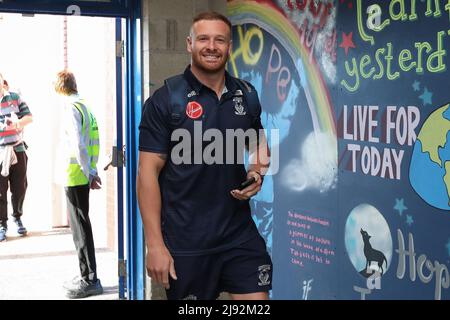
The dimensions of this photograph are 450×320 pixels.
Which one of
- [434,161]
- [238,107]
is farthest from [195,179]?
[434,161]

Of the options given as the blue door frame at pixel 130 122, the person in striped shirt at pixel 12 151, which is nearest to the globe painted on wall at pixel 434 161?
Result: the blue door frame at pixel 130 122

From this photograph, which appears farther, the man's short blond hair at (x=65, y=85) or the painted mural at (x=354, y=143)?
the man's short blond hair at (x=65, y=85)

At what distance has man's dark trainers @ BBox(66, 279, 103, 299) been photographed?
266 inches

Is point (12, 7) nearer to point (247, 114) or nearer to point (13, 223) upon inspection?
point (247, 114)

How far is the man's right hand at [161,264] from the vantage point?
10.8ft

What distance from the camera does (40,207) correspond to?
35.3 feet

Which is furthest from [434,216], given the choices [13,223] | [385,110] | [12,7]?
[13,223]

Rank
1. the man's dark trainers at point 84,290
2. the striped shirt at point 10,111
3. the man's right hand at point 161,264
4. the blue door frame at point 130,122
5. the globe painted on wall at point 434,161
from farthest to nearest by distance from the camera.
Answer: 1. the striped shirt at point 10,111
2. the man's dark trainers at point 84,290
3. the blue door frame at point 130,122
4. the globe painted on wall at point 434,161
5. the man's right hand at point 161,264

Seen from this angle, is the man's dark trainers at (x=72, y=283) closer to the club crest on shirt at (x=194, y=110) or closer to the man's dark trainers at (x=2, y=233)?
the man's dark trainers at (x=2, y=233)

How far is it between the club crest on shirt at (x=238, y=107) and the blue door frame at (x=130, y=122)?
9.02ft

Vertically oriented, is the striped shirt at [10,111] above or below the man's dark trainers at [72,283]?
above

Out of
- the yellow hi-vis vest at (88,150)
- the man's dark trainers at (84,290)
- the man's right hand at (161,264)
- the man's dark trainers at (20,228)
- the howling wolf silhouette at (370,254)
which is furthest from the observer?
the man's dark trainers at (20,228)

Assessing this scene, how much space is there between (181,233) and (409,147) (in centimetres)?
128

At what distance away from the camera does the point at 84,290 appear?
22.3 feet
